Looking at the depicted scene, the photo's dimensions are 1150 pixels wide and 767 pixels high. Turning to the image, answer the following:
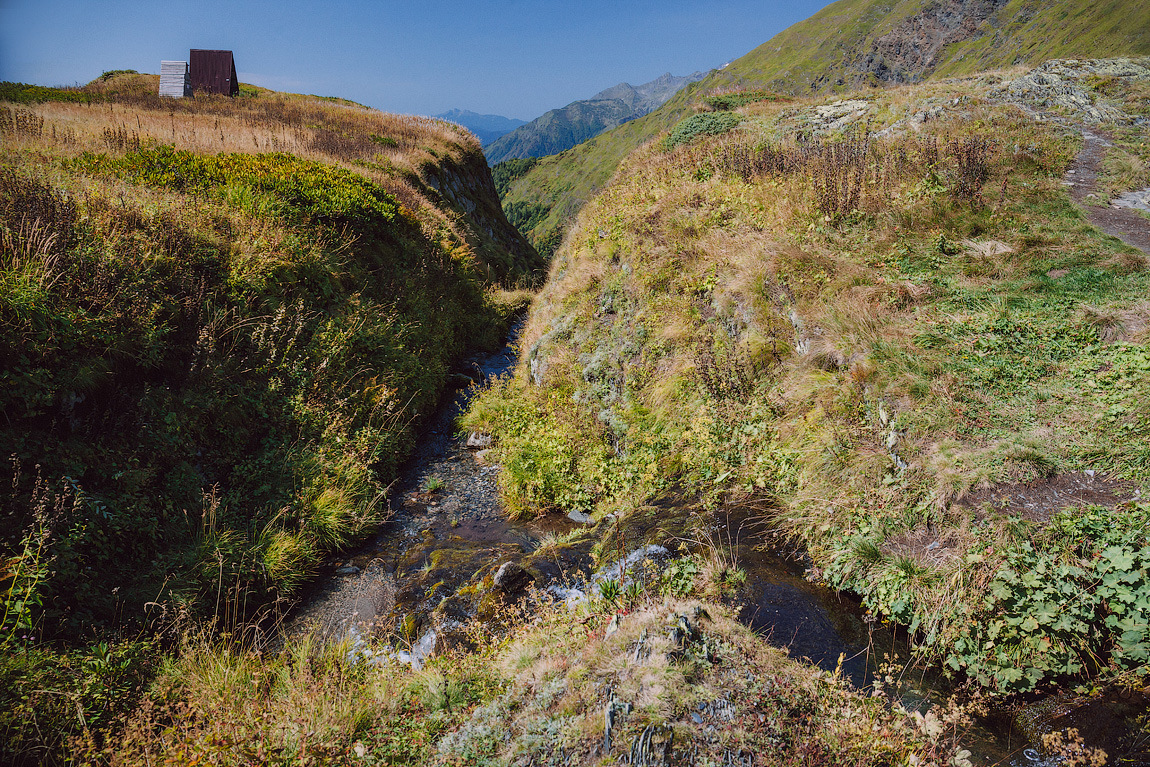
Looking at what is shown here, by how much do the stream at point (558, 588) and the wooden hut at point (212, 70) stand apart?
40785 mm

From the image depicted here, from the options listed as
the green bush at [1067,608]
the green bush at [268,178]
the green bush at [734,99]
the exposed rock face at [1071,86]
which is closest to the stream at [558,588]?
the green bush at [1067,608]

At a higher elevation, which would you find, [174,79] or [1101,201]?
[174,79]

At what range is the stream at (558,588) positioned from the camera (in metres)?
3.78

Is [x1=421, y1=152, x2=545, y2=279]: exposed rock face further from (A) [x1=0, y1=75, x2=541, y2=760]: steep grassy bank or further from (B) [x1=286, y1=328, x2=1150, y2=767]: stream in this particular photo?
(B) [x1=286, y1=328, x2=1150, y2=767]: stream

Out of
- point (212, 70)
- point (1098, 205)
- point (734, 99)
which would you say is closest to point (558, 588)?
point (1098, 205)

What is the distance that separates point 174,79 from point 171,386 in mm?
36298

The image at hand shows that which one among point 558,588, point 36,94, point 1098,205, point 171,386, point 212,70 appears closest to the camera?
point 558,588

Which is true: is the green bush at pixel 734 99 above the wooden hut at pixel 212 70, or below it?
below

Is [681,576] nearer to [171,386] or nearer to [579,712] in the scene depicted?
[579,712]

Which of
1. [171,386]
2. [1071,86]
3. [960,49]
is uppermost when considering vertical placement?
[960,49]

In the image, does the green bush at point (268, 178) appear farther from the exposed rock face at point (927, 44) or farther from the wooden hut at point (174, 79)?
the exposed rock face at point (927, 44)

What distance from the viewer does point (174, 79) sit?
32.0 m

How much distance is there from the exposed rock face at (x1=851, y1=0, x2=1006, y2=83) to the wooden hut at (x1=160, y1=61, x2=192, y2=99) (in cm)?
22931

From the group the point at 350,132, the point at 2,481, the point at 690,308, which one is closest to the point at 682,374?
the point at 690,308
